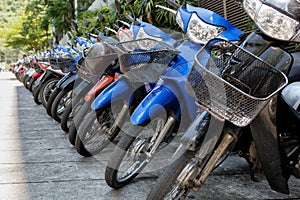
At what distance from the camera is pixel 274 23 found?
1832 mm

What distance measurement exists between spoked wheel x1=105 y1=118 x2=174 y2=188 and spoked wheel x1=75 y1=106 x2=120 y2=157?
1.59 feet

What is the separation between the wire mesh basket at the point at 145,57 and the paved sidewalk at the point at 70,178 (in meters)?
0.86

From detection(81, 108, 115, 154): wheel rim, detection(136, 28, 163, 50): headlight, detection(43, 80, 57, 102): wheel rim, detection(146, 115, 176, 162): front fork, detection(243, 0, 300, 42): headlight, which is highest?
detection(243, 0, 300, 42): headlight

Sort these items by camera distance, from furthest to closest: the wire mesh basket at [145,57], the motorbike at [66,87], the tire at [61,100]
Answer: the tire at [61,100] < the motorbike at [66,87] < the wire mesh basket at [145,57]

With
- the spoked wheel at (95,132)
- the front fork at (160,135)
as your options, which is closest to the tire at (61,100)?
the spoked wheel at (95,132)

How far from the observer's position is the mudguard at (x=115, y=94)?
3076mm

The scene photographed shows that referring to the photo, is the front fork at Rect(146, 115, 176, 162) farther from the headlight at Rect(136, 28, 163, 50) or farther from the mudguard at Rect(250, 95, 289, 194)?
the mudguard at Rect(250, 95, 289, 194)

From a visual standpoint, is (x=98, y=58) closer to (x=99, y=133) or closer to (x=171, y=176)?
(x=99, y=133)

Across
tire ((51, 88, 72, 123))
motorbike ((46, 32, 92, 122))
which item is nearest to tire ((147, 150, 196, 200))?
motorbike ((46, 32, 92, 122))

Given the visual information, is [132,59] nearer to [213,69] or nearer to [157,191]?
[213,69]

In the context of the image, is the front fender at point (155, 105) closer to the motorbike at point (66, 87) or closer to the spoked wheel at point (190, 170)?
the spoked wheel at point (190, 170)

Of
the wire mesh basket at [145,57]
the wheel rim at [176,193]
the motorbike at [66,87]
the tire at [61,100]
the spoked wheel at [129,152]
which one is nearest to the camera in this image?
the wheel rim at [176,193]

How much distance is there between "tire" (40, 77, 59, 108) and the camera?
6445mm

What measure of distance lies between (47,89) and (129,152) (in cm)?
416
